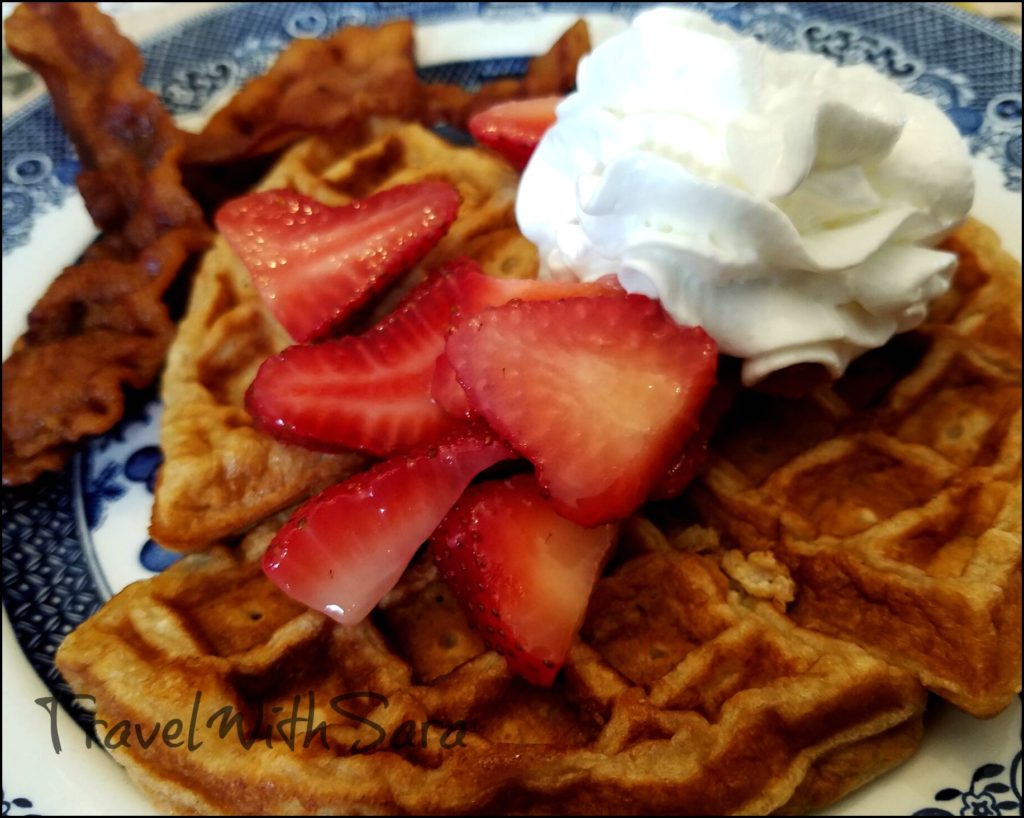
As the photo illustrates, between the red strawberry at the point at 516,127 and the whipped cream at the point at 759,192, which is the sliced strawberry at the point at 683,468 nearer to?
the whipped cream at the point at 759,192

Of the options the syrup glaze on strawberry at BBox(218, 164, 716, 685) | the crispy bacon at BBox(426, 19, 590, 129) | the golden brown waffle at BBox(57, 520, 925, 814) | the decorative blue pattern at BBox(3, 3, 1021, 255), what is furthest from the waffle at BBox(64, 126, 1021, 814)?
the crispy bacon at BBox(426, 19, 590, 129)

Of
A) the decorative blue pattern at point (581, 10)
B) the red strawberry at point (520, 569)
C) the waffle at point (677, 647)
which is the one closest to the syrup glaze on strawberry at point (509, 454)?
the red strawberry at point (520, 569)

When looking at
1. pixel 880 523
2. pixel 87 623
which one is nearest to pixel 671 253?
pixel 880 523

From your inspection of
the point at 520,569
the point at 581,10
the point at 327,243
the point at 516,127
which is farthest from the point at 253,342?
the point at 581,10

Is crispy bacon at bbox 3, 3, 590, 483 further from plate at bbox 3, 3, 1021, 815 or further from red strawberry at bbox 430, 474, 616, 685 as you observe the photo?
red strawberry at bbox 430, 474, 616, 685

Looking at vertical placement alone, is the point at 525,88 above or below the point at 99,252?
above

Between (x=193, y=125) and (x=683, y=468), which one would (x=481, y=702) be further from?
(x=193, y=125)
